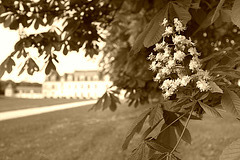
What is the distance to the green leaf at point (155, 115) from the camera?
151cm

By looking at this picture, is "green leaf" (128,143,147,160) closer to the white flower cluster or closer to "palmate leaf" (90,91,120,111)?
the white flower cluster

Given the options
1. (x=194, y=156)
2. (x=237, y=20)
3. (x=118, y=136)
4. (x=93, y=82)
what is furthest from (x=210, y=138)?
(x=93, y=82)

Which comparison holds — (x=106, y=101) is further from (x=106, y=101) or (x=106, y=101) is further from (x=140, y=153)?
(x=140, y=153)

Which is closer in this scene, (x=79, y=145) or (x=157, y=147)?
(x=157, y=147)

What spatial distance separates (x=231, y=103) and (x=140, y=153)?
1.75ft

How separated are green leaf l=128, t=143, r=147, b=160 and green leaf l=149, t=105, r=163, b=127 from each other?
0.13m

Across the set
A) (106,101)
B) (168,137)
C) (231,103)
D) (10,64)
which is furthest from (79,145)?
(231,103)

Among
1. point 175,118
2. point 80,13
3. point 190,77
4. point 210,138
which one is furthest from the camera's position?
point 210,138

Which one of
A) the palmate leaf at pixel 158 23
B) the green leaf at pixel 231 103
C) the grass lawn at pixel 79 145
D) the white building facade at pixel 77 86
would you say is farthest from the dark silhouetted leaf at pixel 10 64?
the white building facade at pixel 77 86

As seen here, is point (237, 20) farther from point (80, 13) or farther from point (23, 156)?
point (23, 156)

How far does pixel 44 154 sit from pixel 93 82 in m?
67.7

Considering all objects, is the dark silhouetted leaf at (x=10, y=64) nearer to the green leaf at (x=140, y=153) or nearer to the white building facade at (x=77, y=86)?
the green leaf at (x=140, y=153)

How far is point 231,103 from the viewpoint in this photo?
1.39 metres

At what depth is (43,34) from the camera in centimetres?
302
